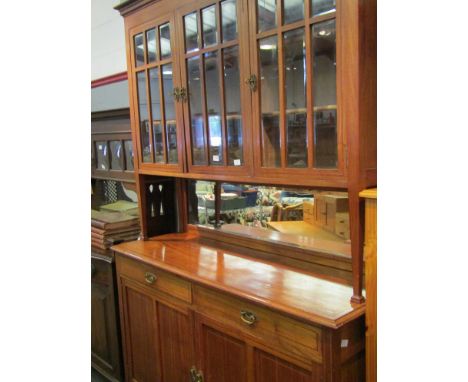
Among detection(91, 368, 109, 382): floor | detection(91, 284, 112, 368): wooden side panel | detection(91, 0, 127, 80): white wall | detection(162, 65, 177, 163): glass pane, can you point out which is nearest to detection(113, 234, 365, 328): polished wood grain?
detection(91, 284, 112, 368): wooden side panel

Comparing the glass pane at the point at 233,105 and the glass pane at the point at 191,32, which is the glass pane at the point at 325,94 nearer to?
the glass pane at the point at 233,105

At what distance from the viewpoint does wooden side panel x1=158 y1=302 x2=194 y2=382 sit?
69.2 inches

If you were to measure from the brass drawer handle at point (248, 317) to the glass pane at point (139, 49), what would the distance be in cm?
141

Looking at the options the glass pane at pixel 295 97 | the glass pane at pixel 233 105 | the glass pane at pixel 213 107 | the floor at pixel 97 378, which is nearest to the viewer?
the glass pane at pixel 295 97

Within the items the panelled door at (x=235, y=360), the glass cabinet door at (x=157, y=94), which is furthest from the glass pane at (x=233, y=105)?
the panelled door at (x=235, y=360)

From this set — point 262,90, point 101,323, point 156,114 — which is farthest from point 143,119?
point 101,323

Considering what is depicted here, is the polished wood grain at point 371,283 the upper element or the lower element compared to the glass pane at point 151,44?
lower

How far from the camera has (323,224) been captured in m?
1.67

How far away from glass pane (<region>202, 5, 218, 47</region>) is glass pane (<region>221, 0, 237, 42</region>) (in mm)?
56

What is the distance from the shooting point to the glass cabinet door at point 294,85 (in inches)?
50.8

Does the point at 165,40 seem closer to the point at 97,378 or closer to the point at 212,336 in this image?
the point at 212,336

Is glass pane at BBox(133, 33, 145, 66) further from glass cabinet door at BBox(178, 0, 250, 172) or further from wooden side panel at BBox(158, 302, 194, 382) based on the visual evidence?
wooden side panel at BBox(158, 302, 194, 382)

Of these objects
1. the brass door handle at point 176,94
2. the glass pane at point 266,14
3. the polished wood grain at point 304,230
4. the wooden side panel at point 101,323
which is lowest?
the wooden side panel at point 101,323

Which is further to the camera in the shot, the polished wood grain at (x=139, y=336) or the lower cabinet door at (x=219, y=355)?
the polished wood grain at (x=139, y=336)
